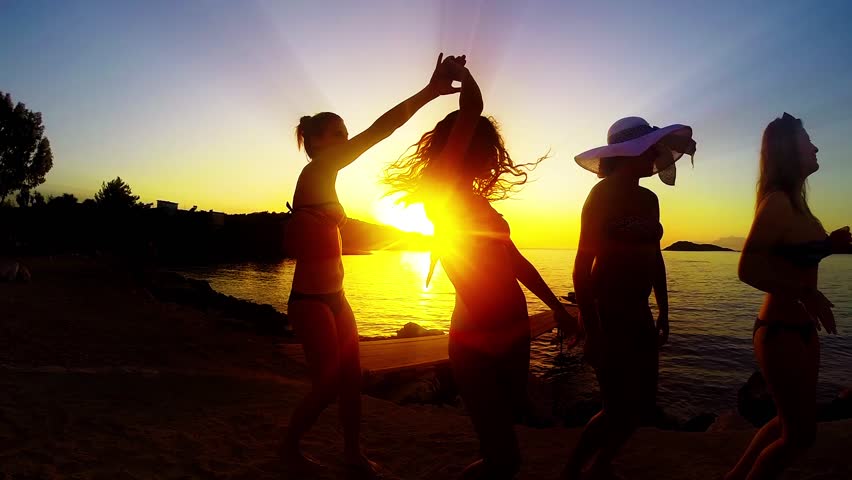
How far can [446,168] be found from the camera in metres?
2.13

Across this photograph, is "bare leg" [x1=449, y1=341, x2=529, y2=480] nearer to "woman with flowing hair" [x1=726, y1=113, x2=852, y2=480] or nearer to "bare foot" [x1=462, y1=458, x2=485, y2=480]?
"bare foot" [x1=462, y1=458, x2=485, y2=480]

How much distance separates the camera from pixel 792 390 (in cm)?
251

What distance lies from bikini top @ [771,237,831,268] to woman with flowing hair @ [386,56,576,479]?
5.37ft

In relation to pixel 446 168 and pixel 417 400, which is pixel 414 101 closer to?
pixel 446 168

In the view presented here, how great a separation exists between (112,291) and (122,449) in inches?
602

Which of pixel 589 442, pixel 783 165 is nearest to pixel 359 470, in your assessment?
pixel 589 442

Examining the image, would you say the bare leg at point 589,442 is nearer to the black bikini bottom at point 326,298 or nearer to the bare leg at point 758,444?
the bare leg at point 758,444

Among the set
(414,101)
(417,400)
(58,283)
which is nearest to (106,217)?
(58,283)

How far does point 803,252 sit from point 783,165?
1.78 feet

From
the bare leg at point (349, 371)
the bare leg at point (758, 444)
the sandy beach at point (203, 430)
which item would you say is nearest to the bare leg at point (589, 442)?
the bare leg at point (758, 444)

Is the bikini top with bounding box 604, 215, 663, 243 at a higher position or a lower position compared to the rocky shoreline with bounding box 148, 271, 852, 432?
higher

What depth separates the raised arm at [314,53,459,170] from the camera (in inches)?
97.0

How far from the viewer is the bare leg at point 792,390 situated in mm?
2502

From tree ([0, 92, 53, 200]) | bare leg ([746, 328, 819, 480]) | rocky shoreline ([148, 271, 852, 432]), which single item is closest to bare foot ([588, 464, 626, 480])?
bare leg ([746, 328, 819, 480])
